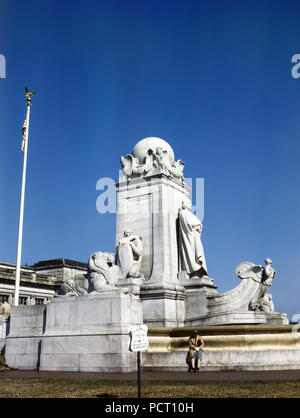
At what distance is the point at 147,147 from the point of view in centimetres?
2264

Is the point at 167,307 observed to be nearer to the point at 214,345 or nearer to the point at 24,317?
the point at 214,345

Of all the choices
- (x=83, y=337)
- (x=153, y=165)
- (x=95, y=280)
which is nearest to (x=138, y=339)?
(x=83, y=337)

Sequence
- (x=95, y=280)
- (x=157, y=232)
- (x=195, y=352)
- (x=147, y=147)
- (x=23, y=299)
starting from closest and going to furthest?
(x=195, y=352), (x=95, y=280), (x=157, y=232), (x=147, y=147), (x=23, y=299)

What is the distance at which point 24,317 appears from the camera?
1806cm

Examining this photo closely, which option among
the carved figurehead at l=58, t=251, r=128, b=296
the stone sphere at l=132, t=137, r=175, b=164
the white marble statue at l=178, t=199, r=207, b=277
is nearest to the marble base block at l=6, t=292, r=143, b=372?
the carved figurehead at l=58, t=251, r=128, b=296

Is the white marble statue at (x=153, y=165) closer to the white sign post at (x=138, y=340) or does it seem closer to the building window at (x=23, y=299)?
the white sign post at (x=138, y=340)

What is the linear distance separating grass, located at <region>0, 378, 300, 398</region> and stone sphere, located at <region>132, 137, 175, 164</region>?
1302 cm

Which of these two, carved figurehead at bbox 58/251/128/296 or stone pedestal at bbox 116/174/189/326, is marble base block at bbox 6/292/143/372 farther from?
stone pedestal at bbox 116/174/189/326

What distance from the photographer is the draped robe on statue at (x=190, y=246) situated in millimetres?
20438

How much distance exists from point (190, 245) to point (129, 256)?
2806 mm

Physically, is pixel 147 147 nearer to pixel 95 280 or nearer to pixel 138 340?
pixel 95 280

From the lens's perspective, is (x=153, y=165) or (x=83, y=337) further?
(x=153, y=165)
